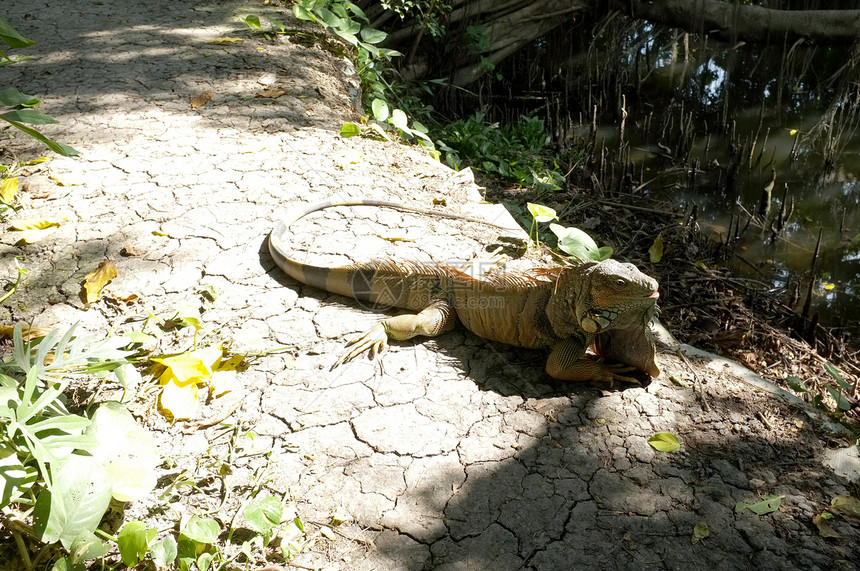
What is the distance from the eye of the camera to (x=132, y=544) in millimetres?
1910

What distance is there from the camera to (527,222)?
4.86 m

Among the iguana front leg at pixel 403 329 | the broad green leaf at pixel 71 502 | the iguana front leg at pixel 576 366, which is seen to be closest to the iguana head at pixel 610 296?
the iguana front leg at pixel 576 366

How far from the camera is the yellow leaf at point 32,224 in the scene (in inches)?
137

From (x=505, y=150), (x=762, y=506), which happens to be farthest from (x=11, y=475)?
(x=505, y=150)

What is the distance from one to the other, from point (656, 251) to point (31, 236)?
3.88m

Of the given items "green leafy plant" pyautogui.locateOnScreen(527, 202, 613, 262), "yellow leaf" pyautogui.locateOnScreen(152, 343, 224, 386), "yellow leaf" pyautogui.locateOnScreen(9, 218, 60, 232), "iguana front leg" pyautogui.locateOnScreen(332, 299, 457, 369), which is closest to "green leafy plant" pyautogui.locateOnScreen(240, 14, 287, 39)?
"yellow leaf" pyautogui.locateOnScreen(9, 218, 60, 232)

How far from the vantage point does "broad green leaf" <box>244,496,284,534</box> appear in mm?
2053

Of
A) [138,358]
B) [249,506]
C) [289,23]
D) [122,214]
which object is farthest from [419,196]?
[289,23]

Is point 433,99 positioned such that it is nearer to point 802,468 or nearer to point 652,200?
point 652,200

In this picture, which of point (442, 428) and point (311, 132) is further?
point (311, 132)

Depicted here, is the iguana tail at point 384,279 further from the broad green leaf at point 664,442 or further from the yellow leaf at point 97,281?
the broad green leaf at point 664,442

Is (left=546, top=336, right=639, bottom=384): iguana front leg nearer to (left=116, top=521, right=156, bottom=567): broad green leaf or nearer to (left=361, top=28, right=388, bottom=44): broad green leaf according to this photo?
(left=116, top=521, right=156, bottom=567): broad green leaf

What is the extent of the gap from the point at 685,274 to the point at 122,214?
3.59 m

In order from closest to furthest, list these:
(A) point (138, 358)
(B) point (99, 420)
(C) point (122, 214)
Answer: (B) point (99, 420)
(A) point (138, 358)
(C) point (122, 214)
